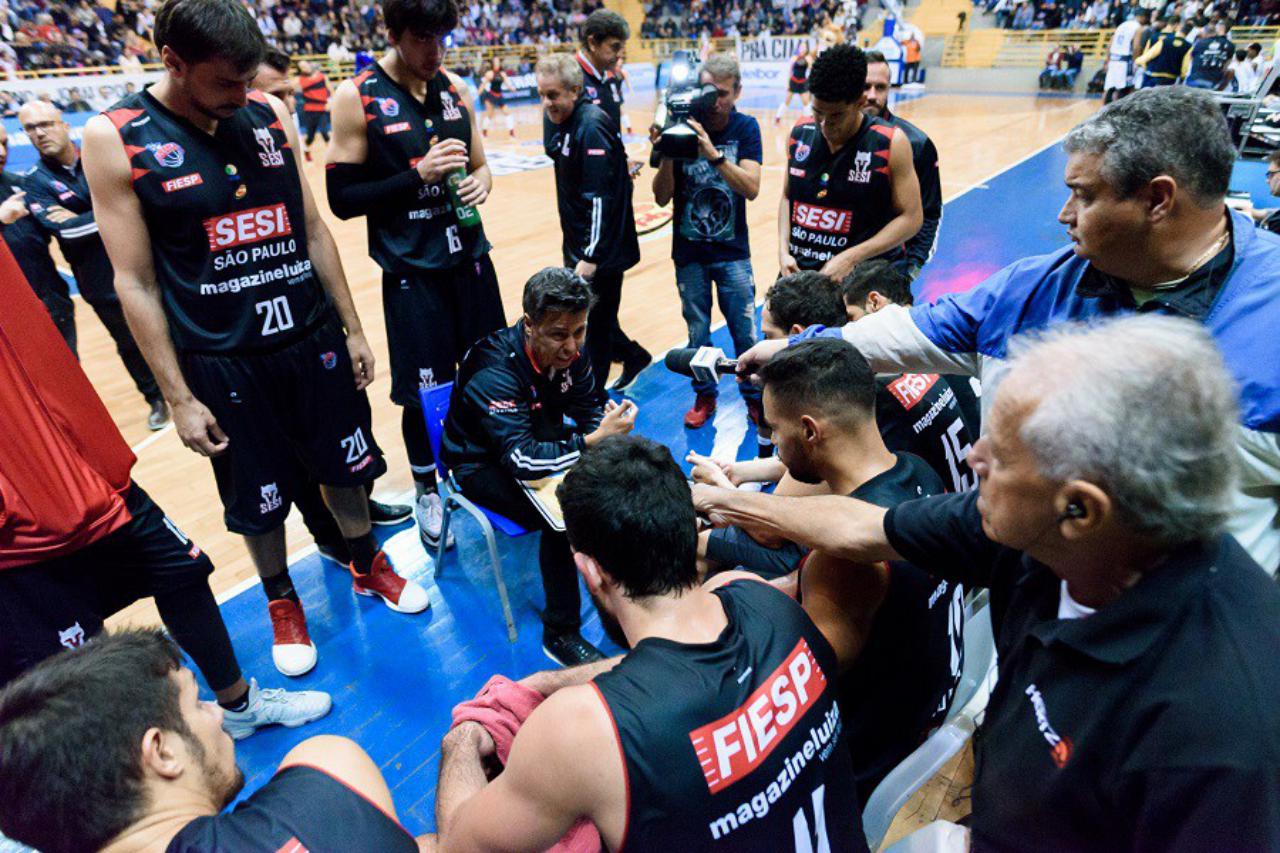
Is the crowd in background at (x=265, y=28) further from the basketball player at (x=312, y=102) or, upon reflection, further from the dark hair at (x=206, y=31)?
the dark hair at (x=206, y=31)

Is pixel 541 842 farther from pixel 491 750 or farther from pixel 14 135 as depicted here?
pixel 14 135

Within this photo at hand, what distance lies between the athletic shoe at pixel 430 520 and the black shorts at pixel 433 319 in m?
0.49

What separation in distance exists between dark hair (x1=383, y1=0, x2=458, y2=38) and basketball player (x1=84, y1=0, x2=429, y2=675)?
0.64m

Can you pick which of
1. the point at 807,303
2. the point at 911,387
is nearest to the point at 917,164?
the point at 807,303

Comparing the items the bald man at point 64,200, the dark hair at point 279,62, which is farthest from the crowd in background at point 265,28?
the bald man at point 64,200

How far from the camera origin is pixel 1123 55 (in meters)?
15.1

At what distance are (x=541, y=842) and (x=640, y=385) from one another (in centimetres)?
414

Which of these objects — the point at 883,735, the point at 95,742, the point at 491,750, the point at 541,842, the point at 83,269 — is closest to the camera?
the point at 95,742

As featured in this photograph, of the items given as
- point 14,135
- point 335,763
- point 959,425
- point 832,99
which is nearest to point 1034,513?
point 335,763

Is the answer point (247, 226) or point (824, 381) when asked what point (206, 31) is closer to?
point (247, 226)

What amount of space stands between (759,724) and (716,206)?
3605mm

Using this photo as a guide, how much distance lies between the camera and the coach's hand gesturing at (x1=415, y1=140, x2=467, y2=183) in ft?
10.0

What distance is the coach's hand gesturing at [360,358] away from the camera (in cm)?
296

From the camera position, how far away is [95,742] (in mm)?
1122
